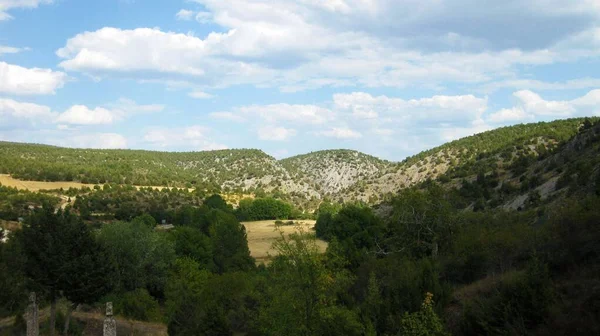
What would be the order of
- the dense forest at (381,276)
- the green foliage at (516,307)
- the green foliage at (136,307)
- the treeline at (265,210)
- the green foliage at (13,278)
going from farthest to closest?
the treeline at (265,210) → the green foliage at (136,307) → the green foliage at (13,278) → the dense forest at (381,276) → the green foliage at (516,307)

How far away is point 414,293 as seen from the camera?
83.0ft

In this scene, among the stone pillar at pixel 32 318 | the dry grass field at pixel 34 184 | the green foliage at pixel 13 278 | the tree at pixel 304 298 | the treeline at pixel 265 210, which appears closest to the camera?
the tree at pixel 304 298

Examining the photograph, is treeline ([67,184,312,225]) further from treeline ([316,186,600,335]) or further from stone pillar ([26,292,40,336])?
stone pillar ([26,292,40,336])

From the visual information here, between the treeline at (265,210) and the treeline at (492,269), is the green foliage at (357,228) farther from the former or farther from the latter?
the treeline at (265,210)

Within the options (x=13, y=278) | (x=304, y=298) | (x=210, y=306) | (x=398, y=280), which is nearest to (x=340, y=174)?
(x=210, y=306)

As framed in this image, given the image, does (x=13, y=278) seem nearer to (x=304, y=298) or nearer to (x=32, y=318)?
(x=32, y=318)

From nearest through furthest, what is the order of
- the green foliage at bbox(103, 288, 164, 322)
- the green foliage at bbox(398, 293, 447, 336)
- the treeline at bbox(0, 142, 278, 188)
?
the green foliage at bbox(398, 293, 447, 336)
the green foliage at bbox(103, 288, 164, 322)
the treeline at bbox(0, 142, 278, 188)

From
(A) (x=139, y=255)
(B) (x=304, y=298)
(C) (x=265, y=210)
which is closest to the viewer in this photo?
(B) (x=304, y=298)

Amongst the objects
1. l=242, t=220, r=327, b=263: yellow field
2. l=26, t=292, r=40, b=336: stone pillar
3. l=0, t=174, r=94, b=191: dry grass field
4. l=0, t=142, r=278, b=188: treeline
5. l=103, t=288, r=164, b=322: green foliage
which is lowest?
l=242, t=220, r=327, b=263: yellow field

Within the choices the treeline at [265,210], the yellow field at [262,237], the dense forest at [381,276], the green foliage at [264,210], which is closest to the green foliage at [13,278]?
the dense forest at [381,276]

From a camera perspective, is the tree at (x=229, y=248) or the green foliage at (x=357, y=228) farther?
the green foliage at (x=357, y=228)

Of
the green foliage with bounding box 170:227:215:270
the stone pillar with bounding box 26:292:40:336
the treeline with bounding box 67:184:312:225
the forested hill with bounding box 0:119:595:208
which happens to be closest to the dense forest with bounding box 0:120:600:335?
the stone pillar with bounding box 26:292:40:336

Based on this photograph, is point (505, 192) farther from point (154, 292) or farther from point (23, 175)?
point (23, 175)

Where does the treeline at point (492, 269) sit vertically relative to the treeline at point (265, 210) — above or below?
above
